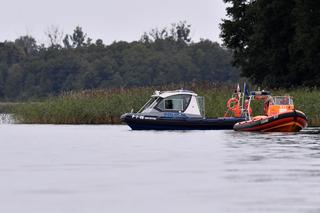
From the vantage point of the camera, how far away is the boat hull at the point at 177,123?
50156 millimetres

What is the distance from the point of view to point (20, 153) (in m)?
32.4

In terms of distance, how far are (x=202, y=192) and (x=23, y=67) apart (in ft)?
466

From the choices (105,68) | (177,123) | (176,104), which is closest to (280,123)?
(177,123)

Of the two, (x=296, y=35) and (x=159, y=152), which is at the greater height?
(x=296, y=35)

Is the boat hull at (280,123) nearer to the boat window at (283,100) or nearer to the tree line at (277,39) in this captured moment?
the boat window at (283,100)

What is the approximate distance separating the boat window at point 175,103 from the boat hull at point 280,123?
21.9 feet

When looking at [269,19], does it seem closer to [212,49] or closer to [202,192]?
[202,192]

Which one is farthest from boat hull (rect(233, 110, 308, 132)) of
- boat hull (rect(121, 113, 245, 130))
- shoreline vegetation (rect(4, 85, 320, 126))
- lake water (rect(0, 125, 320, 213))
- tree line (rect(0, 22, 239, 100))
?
tree line (rect(0, 22, 239, 100))

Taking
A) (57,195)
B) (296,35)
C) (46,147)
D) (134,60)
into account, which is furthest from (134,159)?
(134,60)

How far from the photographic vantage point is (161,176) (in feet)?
75.5

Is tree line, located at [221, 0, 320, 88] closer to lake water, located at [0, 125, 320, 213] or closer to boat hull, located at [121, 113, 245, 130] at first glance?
boat hull, located at [121, 113, 245, 130]

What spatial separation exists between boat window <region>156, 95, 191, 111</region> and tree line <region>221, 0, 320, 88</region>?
1621cm

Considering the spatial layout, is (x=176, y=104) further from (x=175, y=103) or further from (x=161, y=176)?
(x=161, y=176)

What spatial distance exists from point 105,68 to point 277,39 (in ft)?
280
